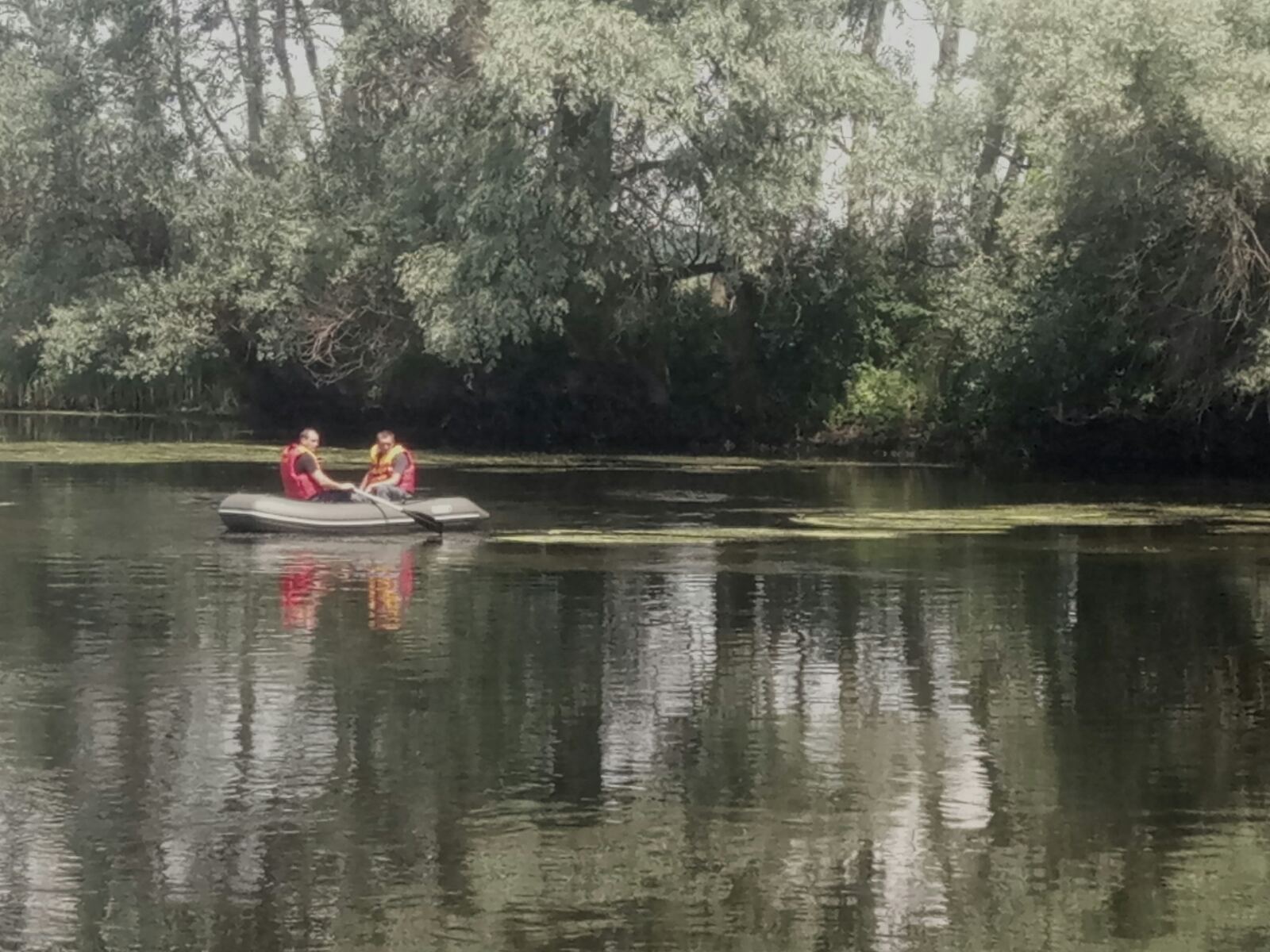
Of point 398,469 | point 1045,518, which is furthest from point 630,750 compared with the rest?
point 1045,518

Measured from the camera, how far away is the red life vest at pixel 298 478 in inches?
987

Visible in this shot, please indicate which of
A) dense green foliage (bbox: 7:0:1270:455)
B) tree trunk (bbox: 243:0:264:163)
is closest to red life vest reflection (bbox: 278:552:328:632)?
dense green foliage (bbox: 7:0:1270:455)

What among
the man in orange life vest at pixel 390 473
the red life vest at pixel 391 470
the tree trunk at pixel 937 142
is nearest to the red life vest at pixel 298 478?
the man in orange life vest at pixel 390 473

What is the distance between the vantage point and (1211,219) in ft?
97.0

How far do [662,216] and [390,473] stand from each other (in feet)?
45.7

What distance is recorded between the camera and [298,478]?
25078 mm

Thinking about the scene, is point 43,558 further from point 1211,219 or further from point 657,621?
point 1211,219

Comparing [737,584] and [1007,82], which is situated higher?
[1007,82]

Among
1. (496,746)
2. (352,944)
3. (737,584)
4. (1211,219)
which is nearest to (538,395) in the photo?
(1211,219)

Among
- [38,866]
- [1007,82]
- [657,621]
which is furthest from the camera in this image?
[1007,82]

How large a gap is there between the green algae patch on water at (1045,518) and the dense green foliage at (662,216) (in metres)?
3.35

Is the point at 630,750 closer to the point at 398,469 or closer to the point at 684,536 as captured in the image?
the point at 684,536

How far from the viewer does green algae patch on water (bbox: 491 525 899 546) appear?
23.4 metres

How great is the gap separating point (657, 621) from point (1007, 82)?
65.5 ft
